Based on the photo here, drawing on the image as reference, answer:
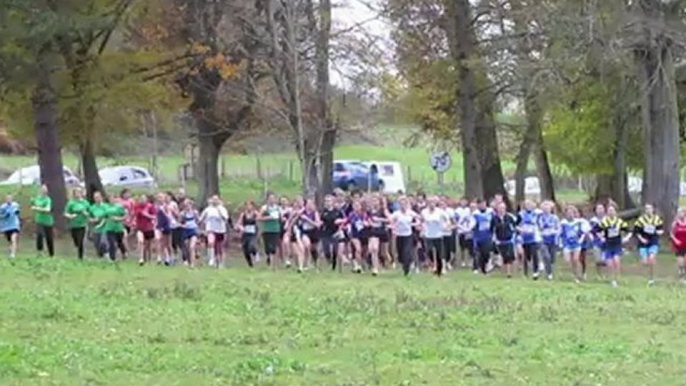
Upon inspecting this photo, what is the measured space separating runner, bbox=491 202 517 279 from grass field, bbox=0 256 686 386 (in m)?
5.11

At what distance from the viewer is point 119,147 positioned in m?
60.2

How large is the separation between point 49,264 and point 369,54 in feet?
61.1

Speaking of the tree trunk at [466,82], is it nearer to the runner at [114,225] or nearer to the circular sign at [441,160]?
the circular sign at [441,160]

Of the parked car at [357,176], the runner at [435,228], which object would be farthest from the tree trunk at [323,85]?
the parked car at [357,176]

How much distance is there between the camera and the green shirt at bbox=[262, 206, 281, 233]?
1359 inches

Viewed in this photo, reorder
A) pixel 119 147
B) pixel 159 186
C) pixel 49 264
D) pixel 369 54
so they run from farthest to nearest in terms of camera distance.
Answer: pixel 159 186, pixel 119 147, pixel 369 54, pixel 49 264

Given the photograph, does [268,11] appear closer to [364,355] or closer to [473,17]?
[473,17]

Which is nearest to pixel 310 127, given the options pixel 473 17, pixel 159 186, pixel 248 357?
pixel 473 17

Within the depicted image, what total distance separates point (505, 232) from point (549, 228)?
129 cm

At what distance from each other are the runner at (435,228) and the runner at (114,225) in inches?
286

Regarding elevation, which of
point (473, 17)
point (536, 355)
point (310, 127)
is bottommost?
point (536, 355)

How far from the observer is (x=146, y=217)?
34.7m

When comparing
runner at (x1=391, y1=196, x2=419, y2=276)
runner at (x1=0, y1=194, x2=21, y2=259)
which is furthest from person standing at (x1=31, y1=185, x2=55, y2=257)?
runner at (x1=391, y1=196, x2=419, y2=276)

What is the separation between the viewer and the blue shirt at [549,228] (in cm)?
3347
